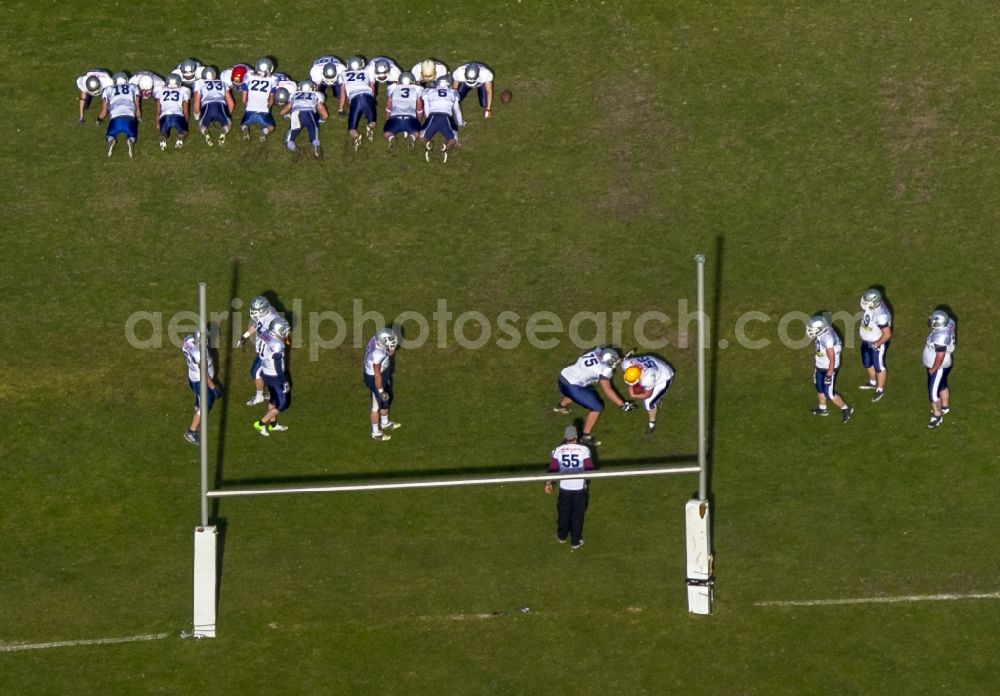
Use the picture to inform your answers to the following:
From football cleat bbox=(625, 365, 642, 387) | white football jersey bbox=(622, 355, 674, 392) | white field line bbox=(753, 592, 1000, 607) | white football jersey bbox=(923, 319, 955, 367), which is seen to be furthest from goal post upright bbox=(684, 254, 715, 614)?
white football jersey bbox=(923, 319, 955, 367)

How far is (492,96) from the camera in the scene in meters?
27.8

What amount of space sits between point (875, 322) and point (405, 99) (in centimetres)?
1077

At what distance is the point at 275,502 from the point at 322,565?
1638 mm

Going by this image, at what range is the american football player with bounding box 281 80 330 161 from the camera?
27.1 metres

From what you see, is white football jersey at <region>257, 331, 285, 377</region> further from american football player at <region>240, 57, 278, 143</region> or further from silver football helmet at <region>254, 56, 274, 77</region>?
silver football helmet at <region>254, 56, 274, 77</region>

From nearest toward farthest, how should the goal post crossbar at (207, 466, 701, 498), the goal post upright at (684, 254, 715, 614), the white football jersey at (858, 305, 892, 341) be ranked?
1. the goal post crossbar at (207, 466, 701, 498)
2. the goal post upright at (684, 254, 715, 614)
3. the white football jersey at (858, 305, 892, 341)

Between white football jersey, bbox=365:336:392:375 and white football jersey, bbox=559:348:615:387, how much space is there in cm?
369

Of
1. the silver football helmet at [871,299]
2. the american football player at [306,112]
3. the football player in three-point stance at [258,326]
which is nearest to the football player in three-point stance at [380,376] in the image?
the football player in three-point stance at [258,326]

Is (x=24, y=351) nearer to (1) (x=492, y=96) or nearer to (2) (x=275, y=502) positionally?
(2) (x=275, y=502)

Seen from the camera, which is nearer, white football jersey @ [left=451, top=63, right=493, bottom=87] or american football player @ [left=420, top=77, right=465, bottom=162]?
american football player @ [left=420, top=77, right=465, bottom=162]

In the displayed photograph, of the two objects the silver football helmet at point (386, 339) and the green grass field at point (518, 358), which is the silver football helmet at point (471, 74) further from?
the silver football helmet at point (386, 339)

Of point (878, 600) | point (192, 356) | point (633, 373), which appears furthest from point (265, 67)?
point (878, 600)

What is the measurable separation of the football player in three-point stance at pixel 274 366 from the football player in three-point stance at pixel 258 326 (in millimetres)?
74

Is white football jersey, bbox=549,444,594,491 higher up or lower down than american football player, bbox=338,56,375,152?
lower down
